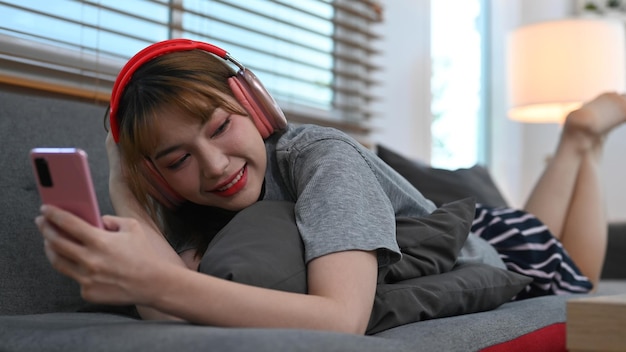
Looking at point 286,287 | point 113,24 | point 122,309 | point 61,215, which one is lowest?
point 122,309

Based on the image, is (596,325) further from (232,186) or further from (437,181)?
(437,181)

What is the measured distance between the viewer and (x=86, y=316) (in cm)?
114

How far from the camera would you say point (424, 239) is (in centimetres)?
121

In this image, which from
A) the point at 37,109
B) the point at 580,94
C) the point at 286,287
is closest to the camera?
the point at 286,287

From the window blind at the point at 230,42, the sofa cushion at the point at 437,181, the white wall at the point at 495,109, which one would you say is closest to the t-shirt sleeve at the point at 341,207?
the window blind at the point at 230,42

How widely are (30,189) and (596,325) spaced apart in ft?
3.06

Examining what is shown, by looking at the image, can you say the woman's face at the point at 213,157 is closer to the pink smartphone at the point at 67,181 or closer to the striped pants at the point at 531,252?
the pink smartphone at the point at 67,181

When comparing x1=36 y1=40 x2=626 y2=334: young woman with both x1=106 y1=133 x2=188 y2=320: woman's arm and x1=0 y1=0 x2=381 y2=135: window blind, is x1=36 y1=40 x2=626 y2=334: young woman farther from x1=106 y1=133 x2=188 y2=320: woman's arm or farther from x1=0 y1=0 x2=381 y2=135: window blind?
x1=0 y1=0 x2=381 y2=135: window blind

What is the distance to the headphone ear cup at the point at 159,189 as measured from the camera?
3.88ft

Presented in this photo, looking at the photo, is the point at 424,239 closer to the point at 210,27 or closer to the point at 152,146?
the point at 152,146

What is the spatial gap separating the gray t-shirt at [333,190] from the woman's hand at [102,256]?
23 cm

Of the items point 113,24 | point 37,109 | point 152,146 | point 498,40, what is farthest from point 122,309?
point 498,40

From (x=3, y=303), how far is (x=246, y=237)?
0.43m

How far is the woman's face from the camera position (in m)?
1.10
